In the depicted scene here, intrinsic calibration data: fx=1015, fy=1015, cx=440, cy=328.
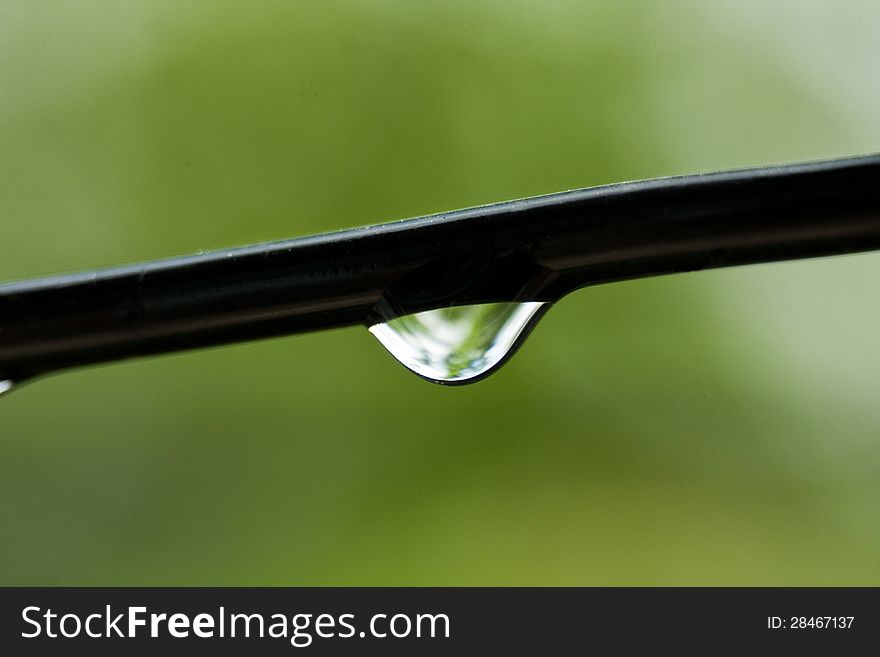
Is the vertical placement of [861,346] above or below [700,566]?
above

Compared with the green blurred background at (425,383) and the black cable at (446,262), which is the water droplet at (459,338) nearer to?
the black cable at (446,262)

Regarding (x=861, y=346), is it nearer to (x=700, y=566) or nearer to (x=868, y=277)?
(x=868, y=277)

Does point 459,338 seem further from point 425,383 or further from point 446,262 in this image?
point 425,383

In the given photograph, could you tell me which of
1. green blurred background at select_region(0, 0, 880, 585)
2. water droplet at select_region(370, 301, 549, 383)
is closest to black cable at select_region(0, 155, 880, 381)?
water droplet at select_region(370, 301, 549, 383)

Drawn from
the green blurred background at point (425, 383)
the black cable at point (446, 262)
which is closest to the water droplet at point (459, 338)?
the black cable at point (446, 262)

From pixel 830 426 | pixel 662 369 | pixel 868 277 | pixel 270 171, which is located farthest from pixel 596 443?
pixel 270 171

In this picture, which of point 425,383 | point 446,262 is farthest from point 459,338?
point 425,383

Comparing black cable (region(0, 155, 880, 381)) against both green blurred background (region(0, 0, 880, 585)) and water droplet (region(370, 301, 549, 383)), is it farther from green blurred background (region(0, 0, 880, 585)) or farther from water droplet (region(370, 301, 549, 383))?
green blurred background (region(0, 0, 880, 585))
